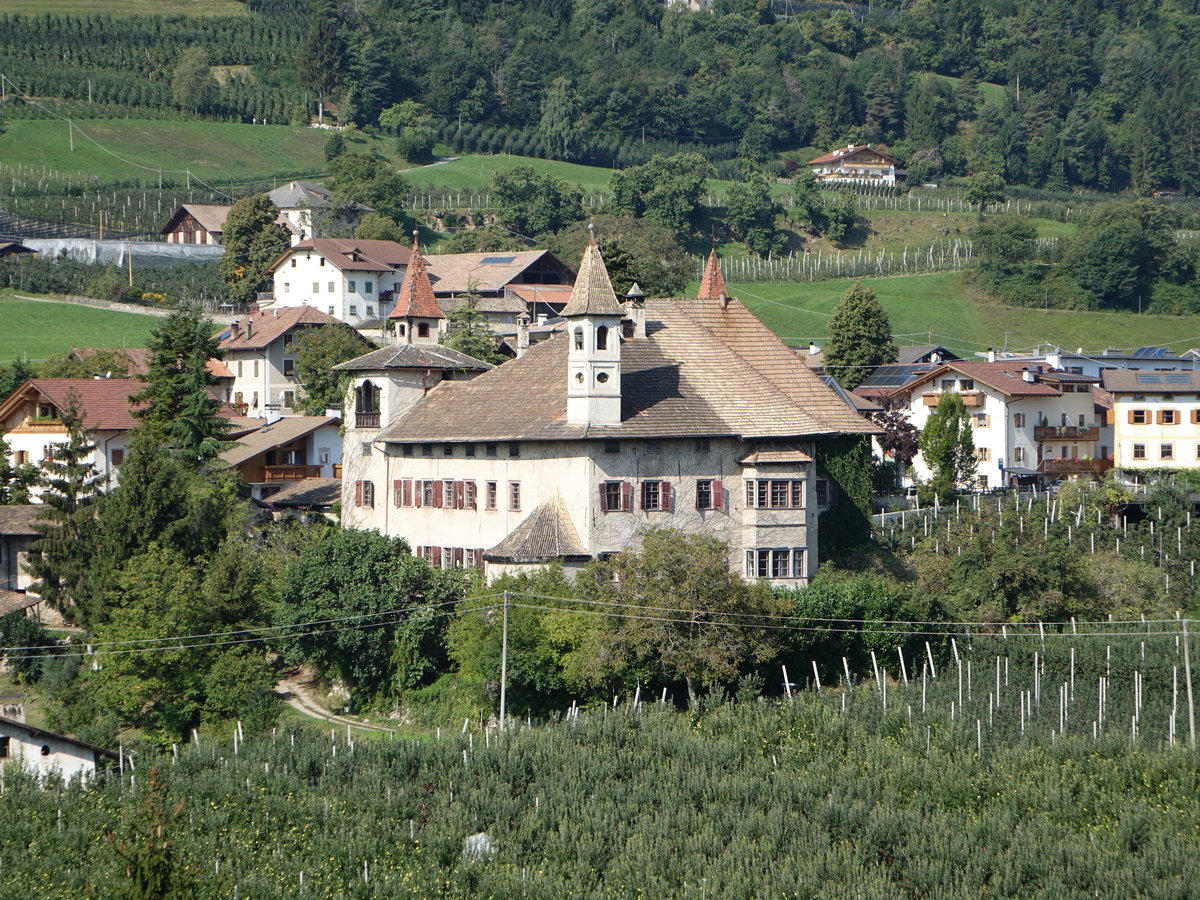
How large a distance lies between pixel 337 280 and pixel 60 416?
4331 centimetres

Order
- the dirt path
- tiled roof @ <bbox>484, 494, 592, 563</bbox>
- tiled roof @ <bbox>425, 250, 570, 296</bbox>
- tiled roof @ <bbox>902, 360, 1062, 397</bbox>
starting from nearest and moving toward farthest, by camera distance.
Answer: the dirt path → tiled roof @ <bbox>484, 494, 592, 563</bbox> → tiled roof @ <bbox>902, 360, 1062, 397</bbox> → tiled roof @ <bbox>425, 250, 570, 296</bbox>

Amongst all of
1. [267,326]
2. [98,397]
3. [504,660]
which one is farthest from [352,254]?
[504,660]

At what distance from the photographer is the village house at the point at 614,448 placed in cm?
6147

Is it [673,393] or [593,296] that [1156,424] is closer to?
[673,393]

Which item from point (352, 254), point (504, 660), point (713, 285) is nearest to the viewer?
point (504, 660)

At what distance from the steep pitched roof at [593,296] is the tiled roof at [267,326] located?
46.5m

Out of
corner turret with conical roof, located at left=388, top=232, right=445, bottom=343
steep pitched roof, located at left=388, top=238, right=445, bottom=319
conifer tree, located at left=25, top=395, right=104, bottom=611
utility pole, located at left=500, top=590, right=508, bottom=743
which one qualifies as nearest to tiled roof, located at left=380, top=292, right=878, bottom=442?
steep pitched roof, located at left=388, top=238, right=445, bottom=319

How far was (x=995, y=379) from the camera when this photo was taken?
98500mm

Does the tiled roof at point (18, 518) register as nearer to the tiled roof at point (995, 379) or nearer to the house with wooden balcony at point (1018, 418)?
the house with wooden balcony at point (1018, 418)

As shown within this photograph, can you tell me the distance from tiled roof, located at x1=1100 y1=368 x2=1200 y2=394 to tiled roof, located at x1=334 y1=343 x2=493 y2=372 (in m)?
45.0

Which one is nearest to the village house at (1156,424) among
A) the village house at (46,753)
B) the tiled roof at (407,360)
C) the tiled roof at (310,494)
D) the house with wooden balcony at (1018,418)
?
the house with wooden balcony at (1018,418)

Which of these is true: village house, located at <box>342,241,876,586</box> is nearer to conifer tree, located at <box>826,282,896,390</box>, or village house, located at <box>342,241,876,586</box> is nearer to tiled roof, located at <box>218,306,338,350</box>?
tiled roof, located at <box>218,306,338,350</box>

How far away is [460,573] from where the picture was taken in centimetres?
6262

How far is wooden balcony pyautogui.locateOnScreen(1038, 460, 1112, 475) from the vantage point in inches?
3841
